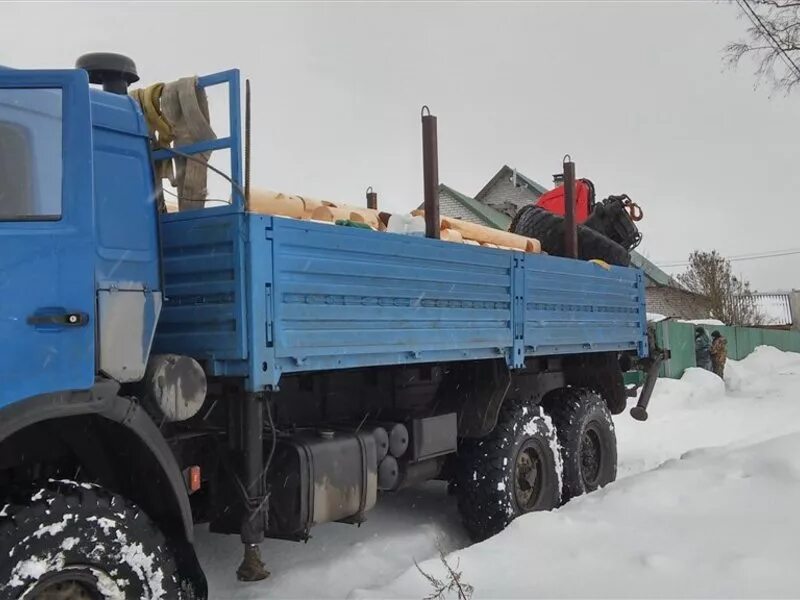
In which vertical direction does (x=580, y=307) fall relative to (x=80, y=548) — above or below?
above

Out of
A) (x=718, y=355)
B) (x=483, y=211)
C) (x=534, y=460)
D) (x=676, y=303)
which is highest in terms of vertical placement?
(x=483, y=211)

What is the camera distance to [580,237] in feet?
25.0

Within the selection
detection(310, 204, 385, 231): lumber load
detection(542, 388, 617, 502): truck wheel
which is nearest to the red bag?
detection(542, 388, 617, 502): truck wheel

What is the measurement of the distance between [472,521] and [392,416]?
43.1 inches

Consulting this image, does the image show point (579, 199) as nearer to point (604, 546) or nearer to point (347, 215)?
point (347, 215)

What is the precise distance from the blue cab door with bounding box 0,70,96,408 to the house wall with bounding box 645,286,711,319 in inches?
1176

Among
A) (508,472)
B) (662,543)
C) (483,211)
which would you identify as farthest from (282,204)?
(483,211)

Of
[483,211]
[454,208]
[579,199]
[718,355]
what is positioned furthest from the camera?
[454,208]

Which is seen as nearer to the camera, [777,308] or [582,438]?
[582,438]

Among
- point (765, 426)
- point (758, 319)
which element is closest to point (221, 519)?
point (765, 426)

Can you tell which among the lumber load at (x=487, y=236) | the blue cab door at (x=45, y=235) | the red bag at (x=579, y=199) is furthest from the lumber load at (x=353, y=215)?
the red bag at (x=579, y=199)

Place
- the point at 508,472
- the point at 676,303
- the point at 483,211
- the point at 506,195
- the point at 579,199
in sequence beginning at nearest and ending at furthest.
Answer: the point at 508,472 < the point at 579,199 < the point at 483,211 < the point at 506,195 < the point at 676,303

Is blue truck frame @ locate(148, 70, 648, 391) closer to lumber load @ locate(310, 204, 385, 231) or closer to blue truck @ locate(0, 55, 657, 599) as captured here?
blue truck @ locate(0, 55, 657, 599)

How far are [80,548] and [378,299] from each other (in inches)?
79.0
